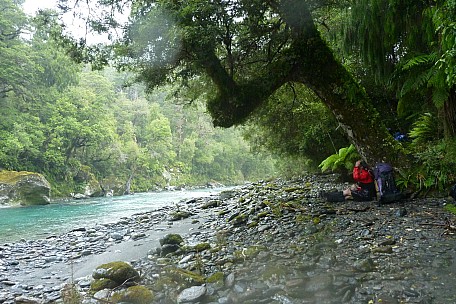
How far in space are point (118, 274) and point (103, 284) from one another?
0.73 ft

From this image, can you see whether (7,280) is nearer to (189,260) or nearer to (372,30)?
(189,260)

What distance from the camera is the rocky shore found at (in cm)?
357

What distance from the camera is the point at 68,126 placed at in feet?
106

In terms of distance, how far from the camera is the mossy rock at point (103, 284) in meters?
4.43

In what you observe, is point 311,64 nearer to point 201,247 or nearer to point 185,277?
point 201,247

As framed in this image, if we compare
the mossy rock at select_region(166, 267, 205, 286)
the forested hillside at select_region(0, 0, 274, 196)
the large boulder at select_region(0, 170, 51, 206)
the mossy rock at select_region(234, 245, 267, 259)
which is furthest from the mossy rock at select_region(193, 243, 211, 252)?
the large boulder at select_region(0, 170, 51, 206)

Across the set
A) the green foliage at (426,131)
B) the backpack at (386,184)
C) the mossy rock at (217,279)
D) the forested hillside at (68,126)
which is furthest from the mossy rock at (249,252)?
the forested hillside at (68,126)

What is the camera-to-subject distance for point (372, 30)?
689 cm

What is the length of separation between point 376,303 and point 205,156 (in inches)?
2110

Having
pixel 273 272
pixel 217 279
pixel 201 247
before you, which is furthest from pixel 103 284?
pixel 273 272

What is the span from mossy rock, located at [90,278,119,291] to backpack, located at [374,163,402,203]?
537cm

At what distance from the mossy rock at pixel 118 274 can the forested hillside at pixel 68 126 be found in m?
13.9

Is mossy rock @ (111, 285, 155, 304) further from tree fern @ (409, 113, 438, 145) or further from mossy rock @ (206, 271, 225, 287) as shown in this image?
tree fern @ (409, 113, 438, 145)

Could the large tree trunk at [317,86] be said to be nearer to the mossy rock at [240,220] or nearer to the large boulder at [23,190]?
the mossy rock at [240,220]
